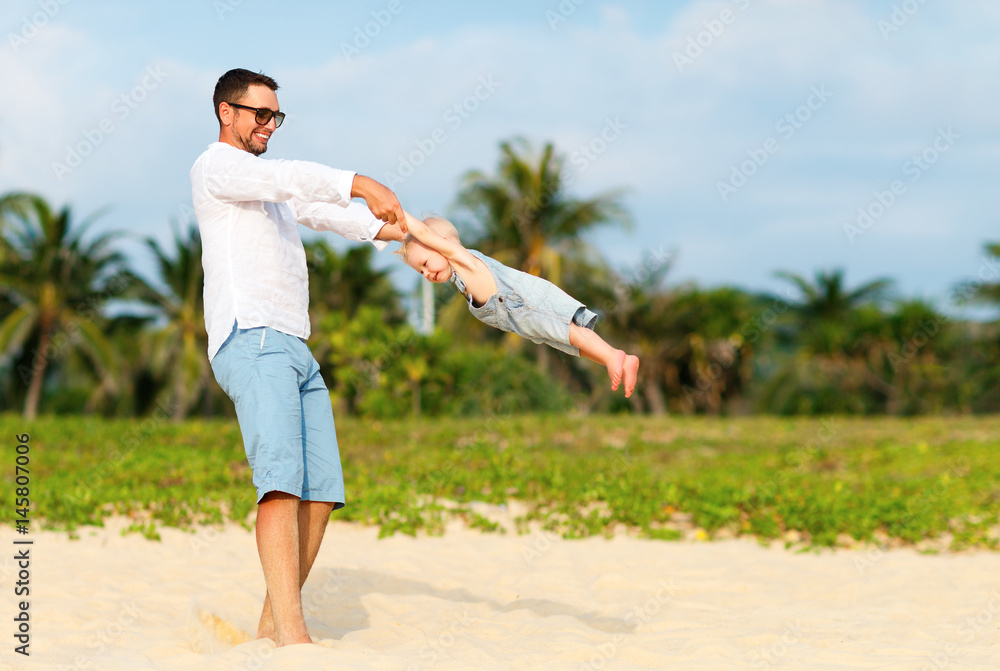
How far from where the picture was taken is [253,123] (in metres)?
3.62

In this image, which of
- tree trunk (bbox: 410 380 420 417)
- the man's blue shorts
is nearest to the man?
the man's blue shorts

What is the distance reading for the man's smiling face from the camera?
3594mm

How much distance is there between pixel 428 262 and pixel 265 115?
864 mm

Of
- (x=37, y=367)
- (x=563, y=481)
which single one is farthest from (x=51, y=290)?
(x=563, y=481)

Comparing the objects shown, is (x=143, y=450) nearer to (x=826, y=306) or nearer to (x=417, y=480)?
(x=417, y=480)

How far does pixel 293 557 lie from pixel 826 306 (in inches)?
1027

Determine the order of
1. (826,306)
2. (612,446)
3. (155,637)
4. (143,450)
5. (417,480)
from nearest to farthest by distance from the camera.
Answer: (155,637) < (417,480) < (143,450) < (612,446) < (826,306)

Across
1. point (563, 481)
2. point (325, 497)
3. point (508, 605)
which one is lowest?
point (508, 605)

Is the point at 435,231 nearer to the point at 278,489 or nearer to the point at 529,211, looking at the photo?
the point at 278,489

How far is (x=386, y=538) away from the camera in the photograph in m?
6.79

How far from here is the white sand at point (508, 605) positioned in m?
3.67

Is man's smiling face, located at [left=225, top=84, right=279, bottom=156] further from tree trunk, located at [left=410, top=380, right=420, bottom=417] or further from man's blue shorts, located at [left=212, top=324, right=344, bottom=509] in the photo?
tree trunk, located at [left=410, top=380, right=420, bottom=417]

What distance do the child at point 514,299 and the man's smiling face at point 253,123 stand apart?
65 cm

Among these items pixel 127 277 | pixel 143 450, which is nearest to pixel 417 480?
pixel 143 450
